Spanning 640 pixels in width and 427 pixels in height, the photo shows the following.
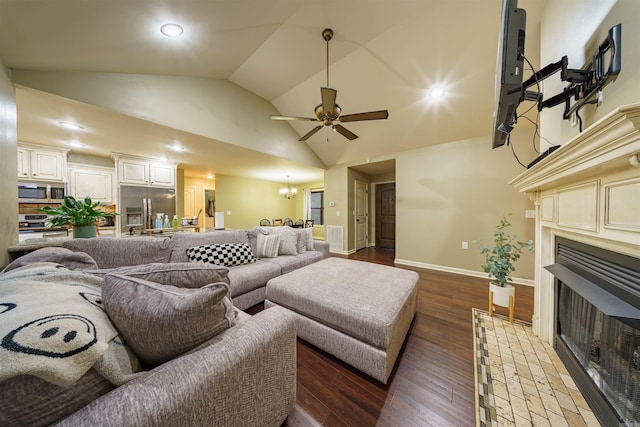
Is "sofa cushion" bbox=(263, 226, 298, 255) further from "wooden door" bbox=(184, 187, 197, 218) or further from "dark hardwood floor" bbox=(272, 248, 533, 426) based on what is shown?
"wooden door" bbox=(184, 187, 197, 218)

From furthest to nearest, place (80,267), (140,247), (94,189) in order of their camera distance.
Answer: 1. (94,189)
2. (140,247)
3. (80,267)

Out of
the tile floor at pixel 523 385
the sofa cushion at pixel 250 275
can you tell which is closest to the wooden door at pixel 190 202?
the sofa cushion at pixel 250 275

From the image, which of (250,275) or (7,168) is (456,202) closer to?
(250,275)

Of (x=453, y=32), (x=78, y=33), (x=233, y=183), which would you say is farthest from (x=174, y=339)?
(x=233, y=183)

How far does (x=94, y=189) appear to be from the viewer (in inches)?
149

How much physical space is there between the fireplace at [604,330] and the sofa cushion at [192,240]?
306 cm

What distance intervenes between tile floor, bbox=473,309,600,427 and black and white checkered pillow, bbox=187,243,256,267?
7.85ft

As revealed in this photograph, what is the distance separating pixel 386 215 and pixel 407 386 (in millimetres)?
4831

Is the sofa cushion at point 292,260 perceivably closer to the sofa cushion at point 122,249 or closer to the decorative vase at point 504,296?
the sofa cushion at point 122,249

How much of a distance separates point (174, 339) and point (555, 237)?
256cm

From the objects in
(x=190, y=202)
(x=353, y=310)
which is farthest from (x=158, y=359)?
(x=190, y=202)

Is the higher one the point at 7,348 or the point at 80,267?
the point at 7,348

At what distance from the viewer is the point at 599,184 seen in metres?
1.02

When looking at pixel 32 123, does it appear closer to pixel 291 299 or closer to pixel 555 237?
pixel 291 299
